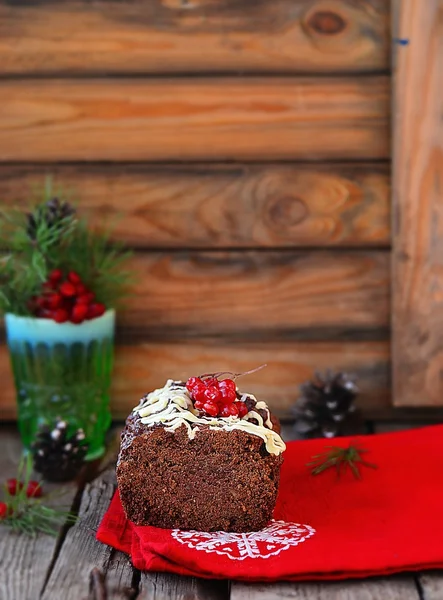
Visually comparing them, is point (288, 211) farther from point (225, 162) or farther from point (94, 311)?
point (94, 311)

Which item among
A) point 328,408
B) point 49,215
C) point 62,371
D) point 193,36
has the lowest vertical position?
point 328,408

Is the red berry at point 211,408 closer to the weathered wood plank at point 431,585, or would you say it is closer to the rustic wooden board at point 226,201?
the weathered wood plank at point 431,585

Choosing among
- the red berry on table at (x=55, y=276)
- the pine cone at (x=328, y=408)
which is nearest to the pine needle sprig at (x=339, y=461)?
the pine cone at (x=328, y=408)

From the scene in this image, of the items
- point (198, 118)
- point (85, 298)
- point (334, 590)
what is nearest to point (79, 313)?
point (85, 298)

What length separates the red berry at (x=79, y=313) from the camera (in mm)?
1423

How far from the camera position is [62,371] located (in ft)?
4.78

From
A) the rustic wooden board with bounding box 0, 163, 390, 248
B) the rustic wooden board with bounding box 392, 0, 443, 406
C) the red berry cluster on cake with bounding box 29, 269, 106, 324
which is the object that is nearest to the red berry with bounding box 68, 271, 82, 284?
the red berry cluster on cake with bounding box 29, 269, 106, 324

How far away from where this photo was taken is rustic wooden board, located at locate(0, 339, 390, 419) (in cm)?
159

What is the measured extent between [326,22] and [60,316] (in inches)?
27.6

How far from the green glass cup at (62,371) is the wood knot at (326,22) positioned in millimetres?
629

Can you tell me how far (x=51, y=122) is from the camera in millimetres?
1546

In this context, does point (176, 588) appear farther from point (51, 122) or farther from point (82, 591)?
point (51, 122)

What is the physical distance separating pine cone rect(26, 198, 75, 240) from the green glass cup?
0.16m

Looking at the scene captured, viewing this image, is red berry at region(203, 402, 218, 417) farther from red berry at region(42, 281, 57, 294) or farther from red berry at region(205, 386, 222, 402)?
red berry at region(42, 281, 57, 294)
